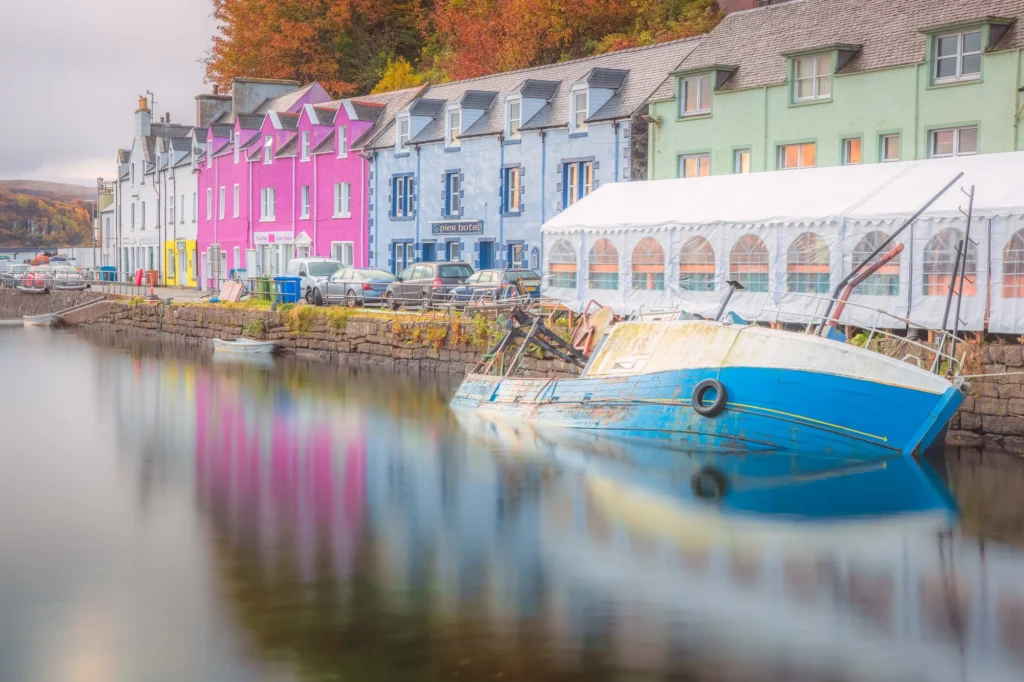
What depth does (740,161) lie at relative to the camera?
36.8 meters

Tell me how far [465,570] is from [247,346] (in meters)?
30.0

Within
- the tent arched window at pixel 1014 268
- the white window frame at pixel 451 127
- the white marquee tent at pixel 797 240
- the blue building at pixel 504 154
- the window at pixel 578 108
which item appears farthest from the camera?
the white window frame at pixel 451 127

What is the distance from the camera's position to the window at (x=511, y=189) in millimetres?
45312

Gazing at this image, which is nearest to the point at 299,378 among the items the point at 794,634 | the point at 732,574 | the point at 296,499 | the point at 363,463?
the point at 363,463

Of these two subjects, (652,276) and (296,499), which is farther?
(652,276)

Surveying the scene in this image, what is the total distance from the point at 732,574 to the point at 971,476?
22.6 feet

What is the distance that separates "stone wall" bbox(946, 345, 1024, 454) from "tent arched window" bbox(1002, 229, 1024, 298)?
1944 mm

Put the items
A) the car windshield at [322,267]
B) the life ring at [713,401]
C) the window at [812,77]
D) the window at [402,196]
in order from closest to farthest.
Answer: the life ring at [713,401], the window at [812,77], the car windshield at [322,267], the window at [402,196]

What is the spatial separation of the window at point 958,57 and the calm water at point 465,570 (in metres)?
13.5

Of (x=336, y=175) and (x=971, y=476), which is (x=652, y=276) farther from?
(x=336, y=175)

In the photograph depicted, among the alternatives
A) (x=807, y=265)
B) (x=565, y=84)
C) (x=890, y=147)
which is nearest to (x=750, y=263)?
(x=807, y=265)

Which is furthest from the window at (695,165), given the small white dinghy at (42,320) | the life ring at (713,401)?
the small white dinghy at (42,320)

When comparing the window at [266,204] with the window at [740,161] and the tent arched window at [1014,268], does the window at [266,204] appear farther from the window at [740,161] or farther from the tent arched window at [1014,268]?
the tent arched window at [1014,268]

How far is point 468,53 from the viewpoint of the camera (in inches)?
2601
